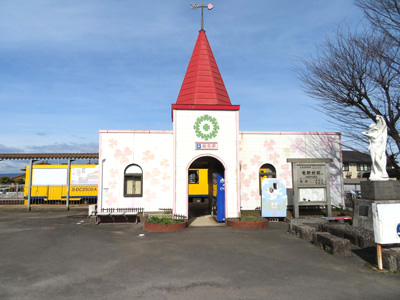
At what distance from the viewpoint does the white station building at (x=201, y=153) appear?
12.6m

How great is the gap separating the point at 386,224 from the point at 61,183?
70.8 ft

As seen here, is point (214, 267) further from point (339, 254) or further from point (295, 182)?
point (295, 182)

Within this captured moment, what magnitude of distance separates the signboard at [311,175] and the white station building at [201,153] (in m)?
0.47

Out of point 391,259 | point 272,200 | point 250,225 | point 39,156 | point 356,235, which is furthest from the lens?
point 39,156

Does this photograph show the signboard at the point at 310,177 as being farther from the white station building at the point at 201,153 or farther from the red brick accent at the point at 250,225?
the red brick accent at the point at 250,225

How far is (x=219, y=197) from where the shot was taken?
12578 millimetres

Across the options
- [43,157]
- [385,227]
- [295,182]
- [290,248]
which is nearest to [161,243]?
[290,248]

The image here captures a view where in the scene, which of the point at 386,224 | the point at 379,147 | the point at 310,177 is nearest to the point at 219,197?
the point at 310,177

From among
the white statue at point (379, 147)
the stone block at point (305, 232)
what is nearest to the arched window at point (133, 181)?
the stone block at point (305, 232)

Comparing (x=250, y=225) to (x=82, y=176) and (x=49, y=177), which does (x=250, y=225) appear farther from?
(x=49, y=177)

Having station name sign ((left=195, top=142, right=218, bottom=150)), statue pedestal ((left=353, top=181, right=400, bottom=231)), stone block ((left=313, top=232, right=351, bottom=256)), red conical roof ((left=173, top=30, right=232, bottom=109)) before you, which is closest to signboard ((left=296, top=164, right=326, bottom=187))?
statue pedestal ((left=353, top=181, right=400, bottom=231))

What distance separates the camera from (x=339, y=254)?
7266 mm

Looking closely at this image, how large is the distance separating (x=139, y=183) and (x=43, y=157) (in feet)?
28.9

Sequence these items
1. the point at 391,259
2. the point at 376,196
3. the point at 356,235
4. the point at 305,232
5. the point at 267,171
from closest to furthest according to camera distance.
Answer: the point at 391,259 < the point at 356,235 < the point at 305,232 < the point at 376,196 < the point at 267,171
